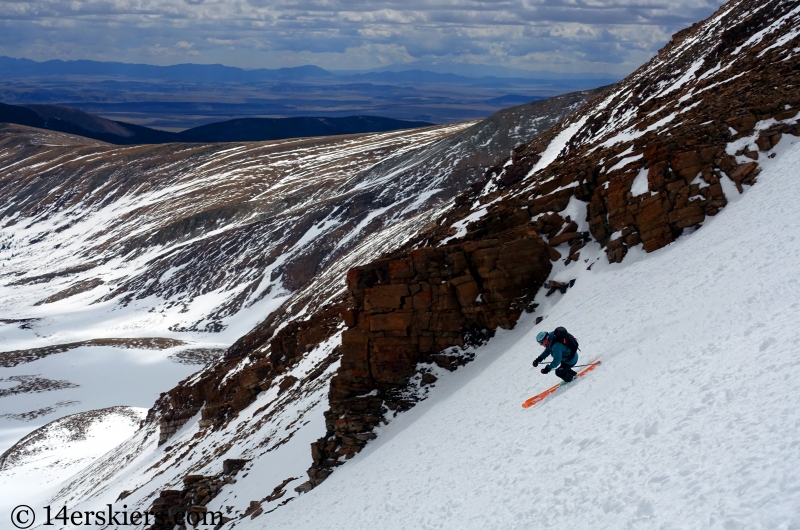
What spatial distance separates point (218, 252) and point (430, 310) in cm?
8979

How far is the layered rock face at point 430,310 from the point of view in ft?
75.9

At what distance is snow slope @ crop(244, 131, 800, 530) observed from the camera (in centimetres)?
939

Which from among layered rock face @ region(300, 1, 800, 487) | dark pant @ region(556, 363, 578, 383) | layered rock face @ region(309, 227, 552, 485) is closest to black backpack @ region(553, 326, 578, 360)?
dark pant @ region(556, 363, 578, 383)

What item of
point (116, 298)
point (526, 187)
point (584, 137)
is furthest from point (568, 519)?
point (116, 298)

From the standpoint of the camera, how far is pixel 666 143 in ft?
71.6

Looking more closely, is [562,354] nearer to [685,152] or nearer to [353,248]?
[685,152]

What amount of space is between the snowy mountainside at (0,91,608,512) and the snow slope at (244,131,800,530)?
23.4 ft

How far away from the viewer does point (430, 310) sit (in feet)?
76.8

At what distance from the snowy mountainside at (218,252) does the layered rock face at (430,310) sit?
2.88 metres

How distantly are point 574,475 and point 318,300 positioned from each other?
38286mm

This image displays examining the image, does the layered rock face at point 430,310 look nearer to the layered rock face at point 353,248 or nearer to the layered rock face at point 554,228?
the layered rock face at point 554,228

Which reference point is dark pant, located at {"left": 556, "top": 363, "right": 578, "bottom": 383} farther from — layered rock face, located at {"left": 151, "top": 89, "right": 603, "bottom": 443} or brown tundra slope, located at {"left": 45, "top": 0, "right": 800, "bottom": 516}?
layered rock face, located at {"left": 151, "top": 89, "right": 603, "bottom": 443}

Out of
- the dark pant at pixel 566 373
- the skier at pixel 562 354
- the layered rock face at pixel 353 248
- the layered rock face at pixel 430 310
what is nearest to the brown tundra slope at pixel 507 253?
the layered rock face at pixel 430 310

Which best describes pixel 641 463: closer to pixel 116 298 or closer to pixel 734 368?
pixel 734 368
